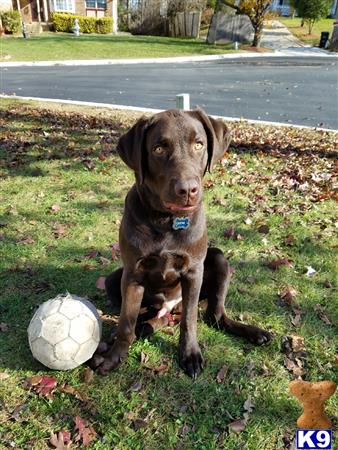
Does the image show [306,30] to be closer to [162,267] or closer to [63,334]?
[162,267]

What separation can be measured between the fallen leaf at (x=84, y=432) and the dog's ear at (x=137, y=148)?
1.59 metres

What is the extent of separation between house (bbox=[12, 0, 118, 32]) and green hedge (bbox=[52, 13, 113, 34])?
5.44ft

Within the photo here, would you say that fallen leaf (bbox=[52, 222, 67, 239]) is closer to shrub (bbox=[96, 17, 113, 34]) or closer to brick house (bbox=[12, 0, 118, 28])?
shrub (bbox=[96, 17, 113, 34])

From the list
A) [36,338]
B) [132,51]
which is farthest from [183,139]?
[132,51]

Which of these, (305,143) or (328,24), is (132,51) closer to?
(305,143)

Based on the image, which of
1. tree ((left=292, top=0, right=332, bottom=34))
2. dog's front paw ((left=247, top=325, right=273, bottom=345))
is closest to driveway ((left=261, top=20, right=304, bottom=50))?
tree ((left=292, top=0, right=332, bottom=34))

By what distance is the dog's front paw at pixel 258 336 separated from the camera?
123 inches

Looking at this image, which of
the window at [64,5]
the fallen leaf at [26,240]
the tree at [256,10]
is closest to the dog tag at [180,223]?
the fallen leaf at [26,240]

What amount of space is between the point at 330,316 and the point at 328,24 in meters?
49.5

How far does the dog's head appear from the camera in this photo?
7.71 feet

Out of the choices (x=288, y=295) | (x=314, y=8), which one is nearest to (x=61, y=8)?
(x=314, y=8)

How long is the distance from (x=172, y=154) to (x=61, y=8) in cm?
3970

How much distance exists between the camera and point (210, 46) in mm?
29000

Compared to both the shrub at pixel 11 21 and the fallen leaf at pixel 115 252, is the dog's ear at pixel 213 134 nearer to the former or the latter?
the fallen leaf at pixel 115 252
